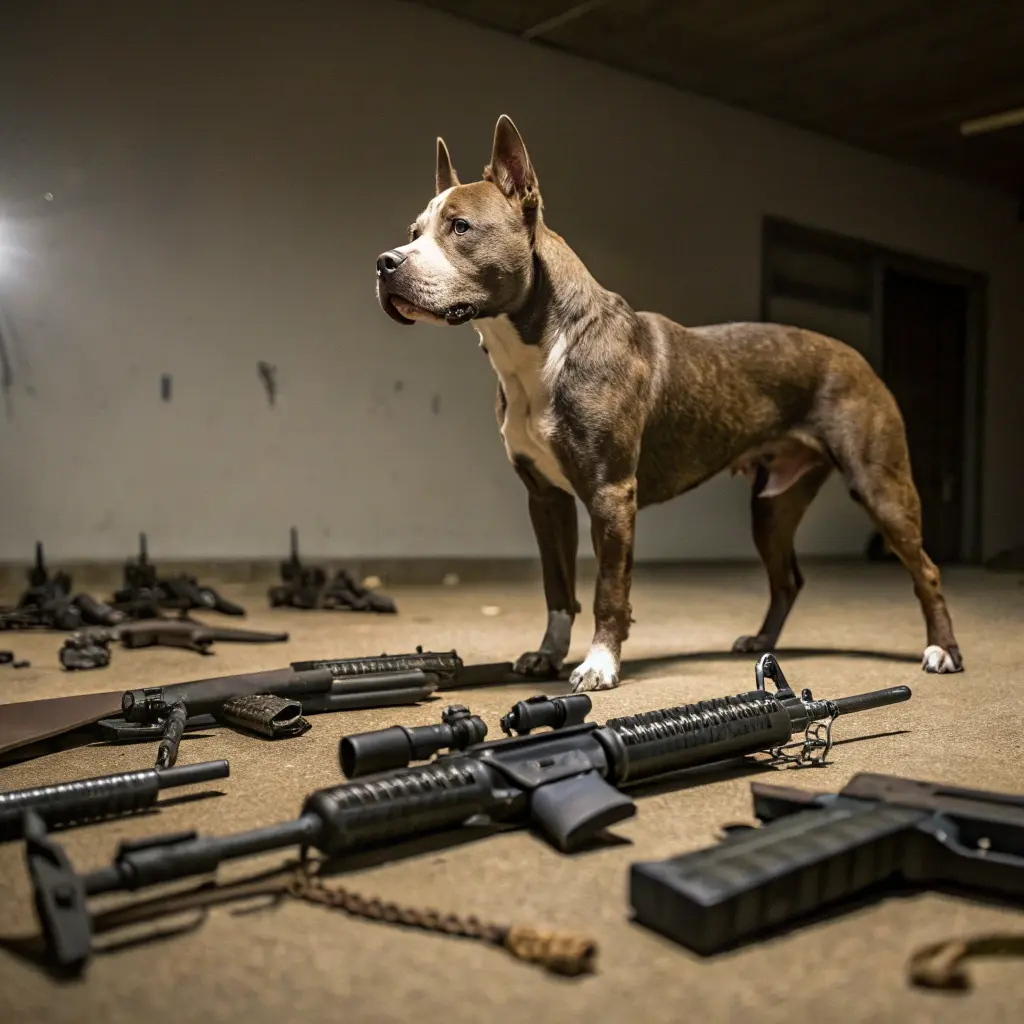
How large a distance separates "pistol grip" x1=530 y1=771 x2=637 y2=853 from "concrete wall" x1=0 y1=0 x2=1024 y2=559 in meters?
4.06

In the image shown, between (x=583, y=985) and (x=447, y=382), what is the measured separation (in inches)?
203

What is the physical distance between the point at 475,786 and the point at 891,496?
199 centimetres

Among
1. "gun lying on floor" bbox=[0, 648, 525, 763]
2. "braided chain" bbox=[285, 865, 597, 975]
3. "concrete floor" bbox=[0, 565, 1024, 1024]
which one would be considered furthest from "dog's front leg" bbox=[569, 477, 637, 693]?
"braided chain" bbox=[285, 865, 597, 975]

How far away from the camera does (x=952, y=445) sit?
905cm

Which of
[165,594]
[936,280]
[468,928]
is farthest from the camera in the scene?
[936,280]

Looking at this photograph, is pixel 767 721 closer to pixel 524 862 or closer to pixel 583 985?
pixel 524 862

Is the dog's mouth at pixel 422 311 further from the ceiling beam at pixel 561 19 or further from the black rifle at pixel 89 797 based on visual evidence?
the ceiling beam at pixel 561 19

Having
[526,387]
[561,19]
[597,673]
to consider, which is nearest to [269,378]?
[561,19]

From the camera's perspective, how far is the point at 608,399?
2.47m

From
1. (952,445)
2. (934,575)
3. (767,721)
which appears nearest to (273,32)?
(934,575)

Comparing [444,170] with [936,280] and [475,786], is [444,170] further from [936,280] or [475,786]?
[936,280]

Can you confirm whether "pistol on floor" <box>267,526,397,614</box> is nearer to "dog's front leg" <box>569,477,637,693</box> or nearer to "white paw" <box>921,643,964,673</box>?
"dog's front leg" <box>569,477,637,693</box>

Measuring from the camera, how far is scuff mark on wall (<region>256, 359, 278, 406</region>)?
5297 millimetres

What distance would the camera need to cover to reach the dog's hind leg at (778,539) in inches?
125
